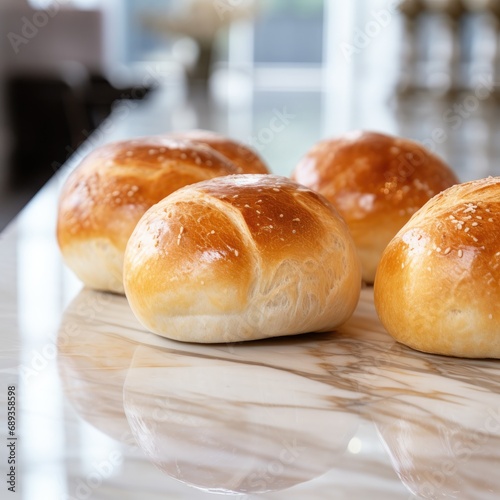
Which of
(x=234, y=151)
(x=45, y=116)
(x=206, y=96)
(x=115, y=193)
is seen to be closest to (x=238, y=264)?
(x=115, y=193)

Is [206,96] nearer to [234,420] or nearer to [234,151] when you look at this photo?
[234,151]

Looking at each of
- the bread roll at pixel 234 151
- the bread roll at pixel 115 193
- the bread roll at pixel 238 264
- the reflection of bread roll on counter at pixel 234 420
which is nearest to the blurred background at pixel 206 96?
the bread roll at pixel 234 151

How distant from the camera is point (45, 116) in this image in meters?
5.90

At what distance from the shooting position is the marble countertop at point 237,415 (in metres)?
0.62

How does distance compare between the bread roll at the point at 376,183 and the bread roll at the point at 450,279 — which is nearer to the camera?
the bread roll at the point at 450,279

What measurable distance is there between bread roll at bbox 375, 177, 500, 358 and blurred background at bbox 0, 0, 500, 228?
139 cm

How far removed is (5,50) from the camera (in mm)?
5770

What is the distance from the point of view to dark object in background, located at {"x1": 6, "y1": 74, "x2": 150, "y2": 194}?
5.39m

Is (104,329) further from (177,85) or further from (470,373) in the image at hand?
(177,85)

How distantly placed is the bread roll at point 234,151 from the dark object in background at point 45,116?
4003 mm

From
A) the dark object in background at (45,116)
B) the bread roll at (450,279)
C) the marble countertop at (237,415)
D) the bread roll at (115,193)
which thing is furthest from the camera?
the dark object in background at (45,116)

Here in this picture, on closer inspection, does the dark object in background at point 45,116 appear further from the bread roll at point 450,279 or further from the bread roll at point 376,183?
the bread roll at point 450,279

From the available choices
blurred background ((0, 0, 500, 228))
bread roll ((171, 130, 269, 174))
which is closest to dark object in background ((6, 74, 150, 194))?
blurred background ((0, 0, 500, 228))

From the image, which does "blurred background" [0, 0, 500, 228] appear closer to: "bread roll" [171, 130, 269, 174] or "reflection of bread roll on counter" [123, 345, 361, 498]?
"bread roll" [171, 130, 269, 174]
